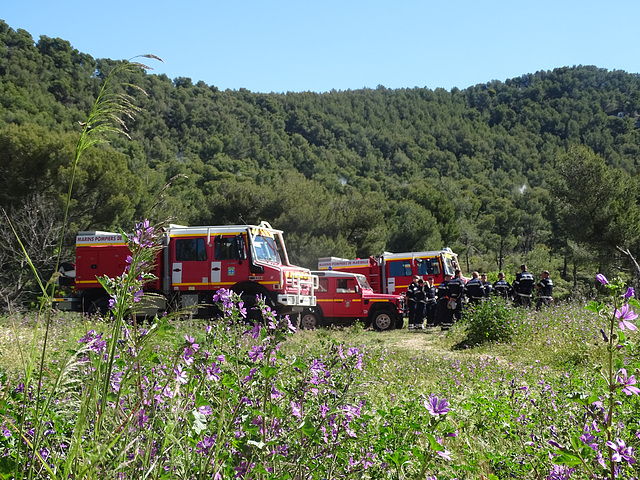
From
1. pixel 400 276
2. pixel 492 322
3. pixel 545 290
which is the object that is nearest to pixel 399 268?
pixel 400 276

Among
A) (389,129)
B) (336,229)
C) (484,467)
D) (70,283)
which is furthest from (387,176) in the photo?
(484,467)

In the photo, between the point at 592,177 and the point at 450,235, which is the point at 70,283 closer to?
the point at 592,177

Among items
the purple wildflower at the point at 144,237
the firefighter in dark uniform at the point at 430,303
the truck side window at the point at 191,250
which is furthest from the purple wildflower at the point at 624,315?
the firefighter in dark uniform at the point at 430,303

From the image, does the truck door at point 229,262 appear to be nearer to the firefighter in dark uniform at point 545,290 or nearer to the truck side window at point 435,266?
the firefighter in dark uniform at point 545,290

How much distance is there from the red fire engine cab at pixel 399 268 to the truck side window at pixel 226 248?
8.81 m

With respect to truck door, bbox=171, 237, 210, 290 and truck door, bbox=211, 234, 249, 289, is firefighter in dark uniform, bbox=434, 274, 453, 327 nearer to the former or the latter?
truck door, bbox=211, 234, 249, 289

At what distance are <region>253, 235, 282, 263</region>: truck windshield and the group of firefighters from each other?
456 centimetres

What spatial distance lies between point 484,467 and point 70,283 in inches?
606

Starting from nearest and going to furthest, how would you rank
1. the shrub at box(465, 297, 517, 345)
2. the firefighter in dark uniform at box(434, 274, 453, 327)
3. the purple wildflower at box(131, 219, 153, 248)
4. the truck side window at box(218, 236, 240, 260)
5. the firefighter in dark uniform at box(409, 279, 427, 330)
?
the purple wildflower at box(131, 219, 153, 248) < the shrub at box(465, 297, 517, 345) < the truck side window at box(218, 236, 240, 260) < the firefighter in dark uniform at box(434, 274, 453, 327) < the firefighter in dark uniform at box(409, 279, 427, 330)

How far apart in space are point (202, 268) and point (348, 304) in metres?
4.84

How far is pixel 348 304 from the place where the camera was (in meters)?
17.7

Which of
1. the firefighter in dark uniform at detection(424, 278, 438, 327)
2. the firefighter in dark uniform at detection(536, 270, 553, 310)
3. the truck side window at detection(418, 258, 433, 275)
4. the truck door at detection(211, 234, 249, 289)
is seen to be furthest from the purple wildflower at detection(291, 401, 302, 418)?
the truck side window at detection(418, 258, 433, 275)

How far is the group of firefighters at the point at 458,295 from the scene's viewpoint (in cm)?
1543

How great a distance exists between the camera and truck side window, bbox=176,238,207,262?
1525 cm
